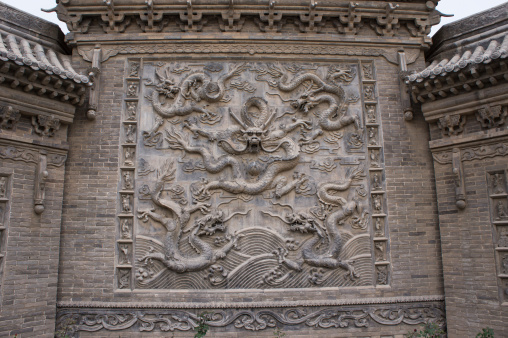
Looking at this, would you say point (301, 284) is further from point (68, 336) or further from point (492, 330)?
point (68, 336)

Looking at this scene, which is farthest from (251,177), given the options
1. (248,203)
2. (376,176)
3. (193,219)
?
(376,176)

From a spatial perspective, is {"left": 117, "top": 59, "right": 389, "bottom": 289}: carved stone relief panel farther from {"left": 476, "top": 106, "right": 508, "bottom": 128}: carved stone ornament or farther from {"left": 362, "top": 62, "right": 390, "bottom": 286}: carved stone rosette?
{"left": 476, "top": 106, "right": 508, "bottom": 128}: carved stone ornament

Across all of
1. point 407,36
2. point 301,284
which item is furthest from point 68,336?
point 407,36

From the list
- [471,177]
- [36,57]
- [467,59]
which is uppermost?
[36,57]

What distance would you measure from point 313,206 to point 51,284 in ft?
16.3

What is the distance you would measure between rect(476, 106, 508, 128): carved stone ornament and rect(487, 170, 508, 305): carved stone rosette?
87cm

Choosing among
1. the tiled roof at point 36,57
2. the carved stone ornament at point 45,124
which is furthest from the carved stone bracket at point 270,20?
the carved stone ornament at point 45,124

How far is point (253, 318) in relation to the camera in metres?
6.77

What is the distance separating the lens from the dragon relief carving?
22.9ft

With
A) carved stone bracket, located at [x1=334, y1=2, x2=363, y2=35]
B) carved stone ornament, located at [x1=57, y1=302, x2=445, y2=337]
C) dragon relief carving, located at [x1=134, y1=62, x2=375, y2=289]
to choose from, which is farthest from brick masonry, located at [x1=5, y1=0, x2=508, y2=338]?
carved stone bracket, located at [x1=334, y1=2, x2=363, y2=35]

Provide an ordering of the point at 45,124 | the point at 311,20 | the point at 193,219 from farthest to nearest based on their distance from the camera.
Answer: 1. the point at 311,20
2. the point at 193,219
3. the point at 45,124

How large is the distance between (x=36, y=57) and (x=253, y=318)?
6486 millimetres

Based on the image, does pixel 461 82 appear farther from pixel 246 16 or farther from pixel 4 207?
pixel 4 207

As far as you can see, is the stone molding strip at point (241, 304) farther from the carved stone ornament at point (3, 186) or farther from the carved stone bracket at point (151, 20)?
the carved stone bracket at point (151, 20)
